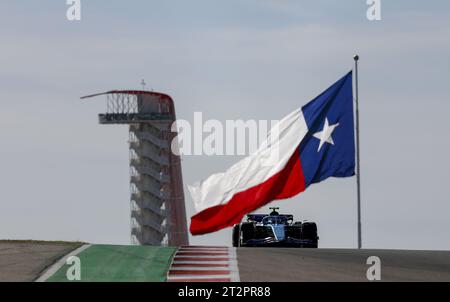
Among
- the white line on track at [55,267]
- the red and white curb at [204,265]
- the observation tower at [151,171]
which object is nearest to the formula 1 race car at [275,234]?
the red and white curb at [204,265]

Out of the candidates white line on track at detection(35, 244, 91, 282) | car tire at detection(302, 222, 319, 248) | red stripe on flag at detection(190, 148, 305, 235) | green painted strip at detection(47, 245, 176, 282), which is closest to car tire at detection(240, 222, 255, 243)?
car tire at detection(302, 222, 319, 248)

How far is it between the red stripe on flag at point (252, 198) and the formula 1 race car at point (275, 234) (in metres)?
4.74

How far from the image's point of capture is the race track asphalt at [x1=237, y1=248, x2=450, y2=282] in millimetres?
27266

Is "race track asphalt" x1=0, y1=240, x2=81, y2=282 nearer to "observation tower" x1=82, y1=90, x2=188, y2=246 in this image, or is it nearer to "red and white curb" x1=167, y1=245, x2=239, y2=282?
"red and white curb" x1=167, y1=245, x2=239, y2=282

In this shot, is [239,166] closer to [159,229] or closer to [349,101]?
[349,101]

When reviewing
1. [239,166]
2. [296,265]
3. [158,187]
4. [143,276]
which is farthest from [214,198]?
[158,187]

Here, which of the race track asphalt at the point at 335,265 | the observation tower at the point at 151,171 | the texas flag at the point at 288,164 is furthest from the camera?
the observation tower at the point at 151,171

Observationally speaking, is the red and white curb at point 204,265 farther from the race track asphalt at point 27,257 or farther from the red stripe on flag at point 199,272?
the race track asphalt at point 27,257

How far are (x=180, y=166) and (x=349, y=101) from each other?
111 m

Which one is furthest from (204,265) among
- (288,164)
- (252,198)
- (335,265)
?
(288,164)

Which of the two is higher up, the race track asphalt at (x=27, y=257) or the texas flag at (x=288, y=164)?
the texas flag at (x=288, y=164)

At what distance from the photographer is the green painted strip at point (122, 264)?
26547mm

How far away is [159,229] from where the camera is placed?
139 m

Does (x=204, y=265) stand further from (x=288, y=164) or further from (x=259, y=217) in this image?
(x=259, y=217)
